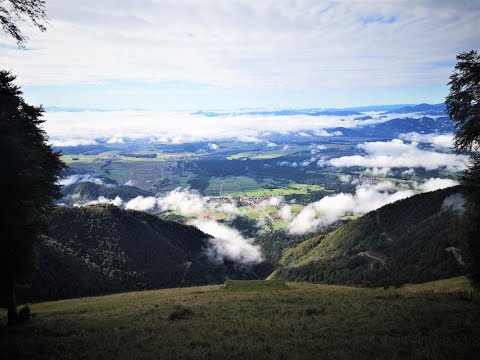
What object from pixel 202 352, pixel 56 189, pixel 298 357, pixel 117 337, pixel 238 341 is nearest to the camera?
pixel 298 357

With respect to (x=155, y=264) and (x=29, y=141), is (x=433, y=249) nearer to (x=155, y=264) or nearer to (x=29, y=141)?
(x=155, y=264)

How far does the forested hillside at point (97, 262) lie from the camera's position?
12138cm

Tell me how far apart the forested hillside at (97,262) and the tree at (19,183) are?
91757 mm

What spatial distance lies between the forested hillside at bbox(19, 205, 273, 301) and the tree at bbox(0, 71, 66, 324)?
91.8 meters

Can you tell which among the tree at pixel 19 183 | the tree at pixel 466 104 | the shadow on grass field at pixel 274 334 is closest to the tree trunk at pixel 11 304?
the tree at pixel 19 183

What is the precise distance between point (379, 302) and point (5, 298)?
31.6 m

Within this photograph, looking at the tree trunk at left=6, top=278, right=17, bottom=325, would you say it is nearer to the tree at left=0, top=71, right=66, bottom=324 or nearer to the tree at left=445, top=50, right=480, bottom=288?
the tree at left=0, top=71, right=66, bottom=324

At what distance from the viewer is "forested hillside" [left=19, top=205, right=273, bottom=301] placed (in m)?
121

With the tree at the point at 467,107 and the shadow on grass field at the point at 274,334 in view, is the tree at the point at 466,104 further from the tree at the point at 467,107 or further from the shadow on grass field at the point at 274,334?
the shadow on grass field at the point at 274,334

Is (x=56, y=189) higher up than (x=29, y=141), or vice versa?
(x=29, y=141)

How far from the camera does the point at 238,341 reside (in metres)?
20.1

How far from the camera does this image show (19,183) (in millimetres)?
21016

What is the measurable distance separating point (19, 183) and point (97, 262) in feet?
498

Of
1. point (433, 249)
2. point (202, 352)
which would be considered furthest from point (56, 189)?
point (433, 249)
